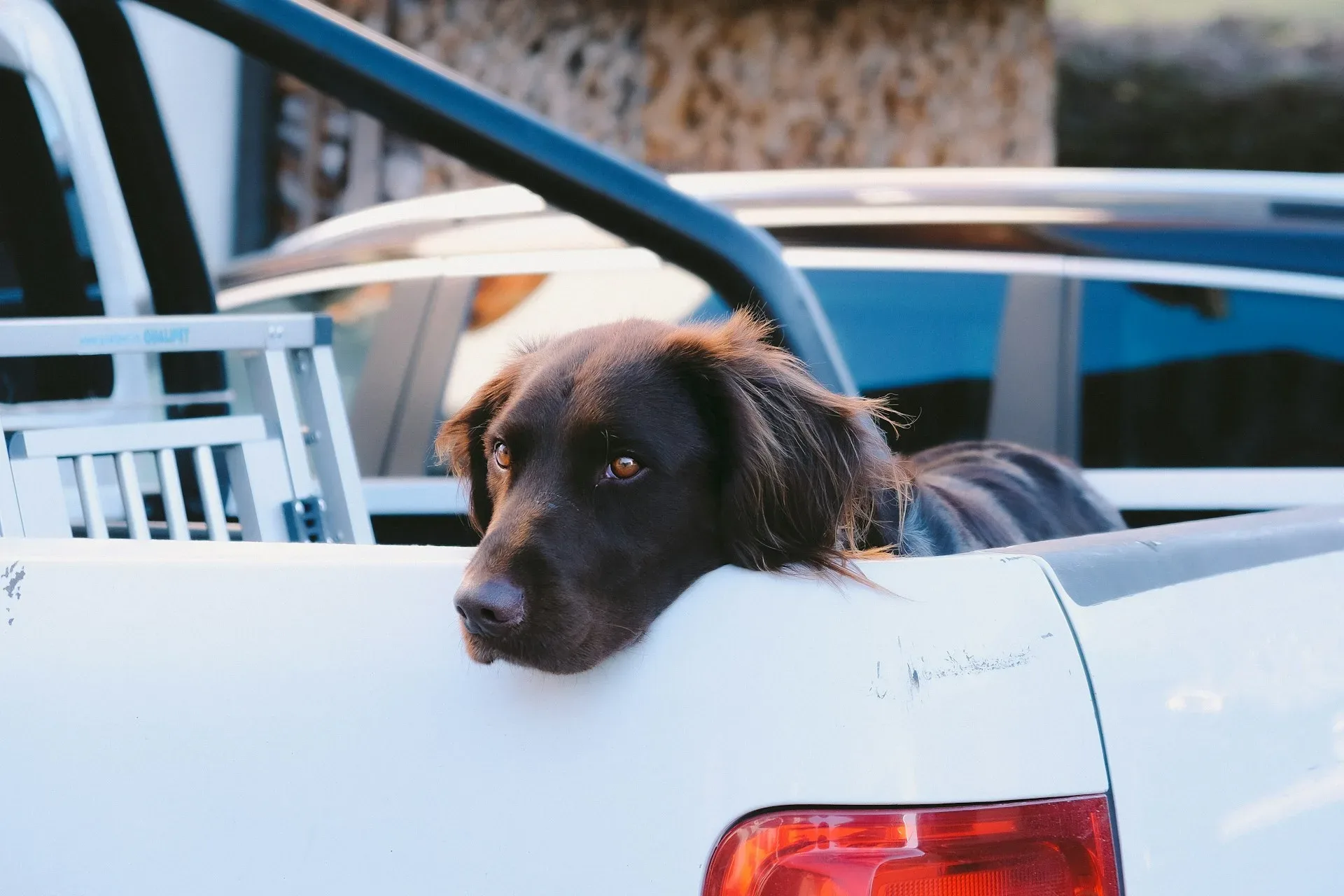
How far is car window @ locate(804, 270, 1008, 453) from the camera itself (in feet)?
14.0

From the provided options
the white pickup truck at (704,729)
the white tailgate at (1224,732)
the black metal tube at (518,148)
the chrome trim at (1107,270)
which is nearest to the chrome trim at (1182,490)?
the chrome trim at (1107,270)

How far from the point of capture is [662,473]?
7.11 ft

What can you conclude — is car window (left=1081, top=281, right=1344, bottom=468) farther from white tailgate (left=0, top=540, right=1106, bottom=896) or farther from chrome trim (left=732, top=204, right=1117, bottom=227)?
white tailgate (left=0, top=540, right=1106, bottom=896)

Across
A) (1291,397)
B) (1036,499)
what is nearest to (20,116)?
(1036,499)

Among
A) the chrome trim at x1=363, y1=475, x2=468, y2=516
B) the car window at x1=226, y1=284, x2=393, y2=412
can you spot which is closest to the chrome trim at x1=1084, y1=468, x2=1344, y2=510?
the chrome trim at x1=363, y1=475, x2=468, y2=516

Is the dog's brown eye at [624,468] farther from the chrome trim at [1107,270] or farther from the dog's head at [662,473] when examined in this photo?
the chrome trim at [1107,270]

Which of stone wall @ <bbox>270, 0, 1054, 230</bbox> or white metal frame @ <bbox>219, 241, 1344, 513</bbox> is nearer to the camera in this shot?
white metal frame @ <bbox>219, 241, 1344, 513</bbox>

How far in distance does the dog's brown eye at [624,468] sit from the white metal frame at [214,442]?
2.93ft

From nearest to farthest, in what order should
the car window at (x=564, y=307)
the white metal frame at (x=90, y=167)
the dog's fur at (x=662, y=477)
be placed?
the dog's fur at (x=662, y=477) < the white metal frame at (x=90, y=167) < the car window at (x=564, y=307)

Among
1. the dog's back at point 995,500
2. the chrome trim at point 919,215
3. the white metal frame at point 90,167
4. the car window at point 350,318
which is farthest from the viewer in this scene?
the car window at point 350,318

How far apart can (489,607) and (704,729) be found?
43 cm

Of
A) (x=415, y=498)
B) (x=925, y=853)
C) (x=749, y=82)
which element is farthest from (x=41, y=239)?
(x=749, y=82)

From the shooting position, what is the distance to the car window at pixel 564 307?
4508mm

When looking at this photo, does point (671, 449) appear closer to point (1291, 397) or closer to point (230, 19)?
point (230, 19)
